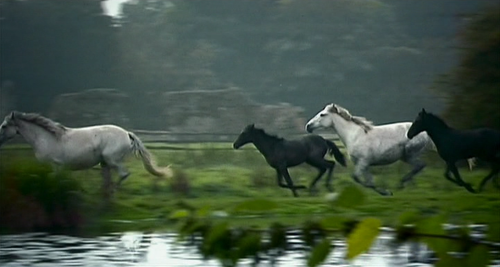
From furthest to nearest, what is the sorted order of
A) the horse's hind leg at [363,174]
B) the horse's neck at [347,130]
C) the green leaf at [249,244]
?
1. the horse's neck at [347,130]
2. the horse's hind leg at [363,174]
3. the green leaf at [249,244]

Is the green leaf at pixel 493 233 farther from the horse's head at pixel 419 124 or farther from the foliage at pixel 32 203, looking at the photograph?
the horse's head at pixel 419 124

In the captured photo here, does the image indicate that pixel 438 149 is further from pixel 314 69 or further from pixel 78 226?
pixel 78 226

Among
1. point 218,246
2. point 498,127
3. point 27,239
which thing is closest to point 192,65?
point 27,239

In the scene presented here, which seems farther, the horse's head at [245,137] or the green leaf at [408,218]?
the horse's head at [245,137]

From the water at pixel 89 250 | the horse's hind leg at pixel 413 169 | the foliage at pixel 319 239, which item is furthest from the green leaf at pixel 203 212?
the horse's hind leg at pixel 413 169

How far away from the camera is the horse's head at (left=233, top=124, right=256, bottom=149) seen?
14.1 feet

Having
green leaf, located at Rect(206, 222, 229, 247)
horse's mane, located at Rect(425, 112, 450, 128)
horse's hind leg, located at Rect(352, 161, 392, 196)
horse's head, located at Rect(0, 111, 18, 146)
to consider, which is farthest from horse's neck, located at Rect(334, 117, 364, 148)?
green leaf, located at Rect(206, 222, 229, 247)

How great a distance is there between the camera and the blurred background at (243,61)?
4.32m

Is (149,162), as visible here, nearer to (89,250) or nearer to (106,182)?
(106,182)

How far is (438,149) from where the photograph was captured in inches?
178

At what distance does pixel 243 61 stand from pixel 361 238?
12.4ft

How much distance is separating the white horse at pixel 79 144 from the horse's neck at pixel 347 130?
0.74 m

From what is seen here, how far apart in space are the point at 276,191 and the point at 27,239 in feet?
3.05

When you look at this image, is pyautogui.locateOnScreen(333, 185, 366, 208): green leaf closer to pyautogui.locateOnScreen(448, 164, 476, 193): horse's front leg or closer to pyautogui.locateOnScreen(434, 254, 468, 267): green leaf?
pyautogui.locateOnScreen(434, 254, 468, 267): green leaf
